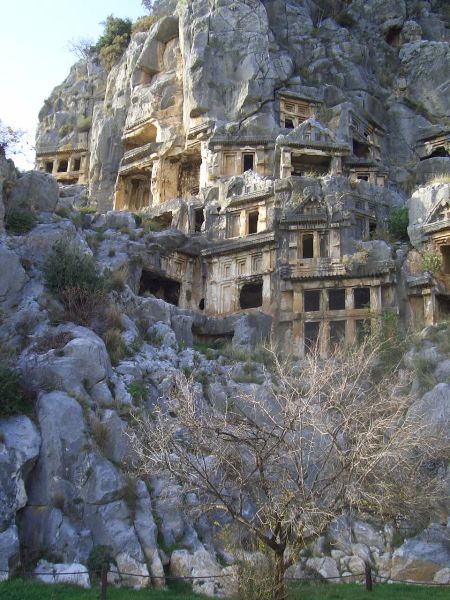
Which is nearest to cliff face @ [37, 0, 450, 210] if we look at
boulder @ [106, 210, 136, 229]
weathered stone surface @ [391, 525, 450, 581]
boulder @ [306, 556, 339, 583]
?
boulder @ [106, 210, 136, 229]

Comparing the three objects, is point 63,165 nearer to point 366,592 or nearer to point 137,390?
point 137,390

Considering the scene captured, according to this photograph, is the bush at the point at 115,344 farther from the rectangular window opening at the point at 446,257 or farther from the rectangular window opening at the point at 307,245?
the rectangular window opening at the point at 446,257

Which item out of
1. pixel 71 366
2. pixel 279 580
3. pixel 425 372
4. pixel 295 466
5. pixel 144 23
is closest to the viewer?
pixel 279 580

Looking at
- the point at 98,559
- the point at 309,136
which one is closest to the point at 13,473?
the point at 98,559

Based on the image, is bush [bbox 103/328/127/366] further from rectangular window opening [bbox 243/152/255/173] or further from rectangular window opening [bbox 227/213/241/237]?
rectangular window opening [bbox 243/152/255/173]

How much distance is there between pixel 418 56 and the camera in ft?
153

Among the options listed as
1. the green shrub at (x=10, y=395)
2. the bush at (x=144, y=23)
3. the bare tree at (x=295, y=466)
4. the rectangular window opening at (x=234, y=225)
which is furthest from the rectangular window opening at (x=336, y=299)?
the bush at (x=144, y=23)

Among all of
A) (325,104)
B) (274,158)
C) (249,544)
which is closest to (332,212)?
(274,158)

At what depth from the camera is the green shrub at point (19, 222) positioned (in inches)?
923

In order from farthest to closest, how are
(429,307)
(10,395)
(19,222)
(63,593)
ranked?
1. (429,307)
2. (19,222)
3. (10,395)
4. (63,593)

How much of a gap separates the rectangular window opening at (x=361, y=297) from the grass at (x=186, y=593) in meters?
15.7

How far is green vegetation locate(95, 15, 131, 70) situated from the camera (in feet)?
172

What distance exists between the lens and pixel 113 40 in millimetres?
53125

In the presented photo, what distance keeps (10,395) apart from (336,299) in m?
17.5
